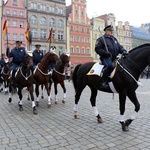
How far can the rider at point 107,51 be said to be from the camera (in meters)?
5.67

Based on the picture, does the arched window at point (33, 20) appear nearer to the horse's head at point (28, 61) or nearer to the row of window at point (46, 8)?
the row of window at point (46, 8)

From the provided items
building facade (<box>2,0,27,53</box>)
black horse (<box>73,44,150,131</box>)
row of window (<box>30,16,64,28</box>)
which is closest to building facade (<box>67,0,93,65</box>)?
row of window (<box>30,16,64,28</box>)

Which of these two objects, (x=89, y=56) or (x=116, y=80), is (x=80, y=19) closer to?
(x=89, y=56)

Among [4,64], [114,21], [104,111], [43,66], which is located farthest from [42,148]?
[114,21]

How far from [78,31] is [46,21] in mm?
9678

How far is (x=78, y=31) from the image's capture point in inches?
2249

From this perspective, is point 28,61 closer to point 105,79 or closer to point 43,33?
point 105,79

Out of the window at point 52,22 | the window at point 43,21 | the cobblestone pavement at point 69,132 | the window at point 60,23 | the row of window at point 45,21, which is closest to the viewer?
the cobblestone pavement at point 69,132

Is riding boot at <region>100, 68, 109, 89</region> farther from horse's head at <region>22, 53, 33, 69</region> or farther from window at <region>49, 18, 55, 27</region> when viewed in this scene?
window at <region>49, 18, 55, 27</region>

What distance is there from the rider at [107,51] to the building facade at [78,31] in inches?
1947

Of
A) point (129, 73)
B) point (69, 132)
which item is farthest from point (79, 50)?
point (69, 132)

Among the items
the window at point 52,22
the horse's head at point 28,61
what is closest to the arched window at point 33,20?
the window at point 52,22

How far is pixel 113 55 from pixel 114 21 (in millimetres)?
63101

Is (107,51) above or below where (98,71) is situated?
above
